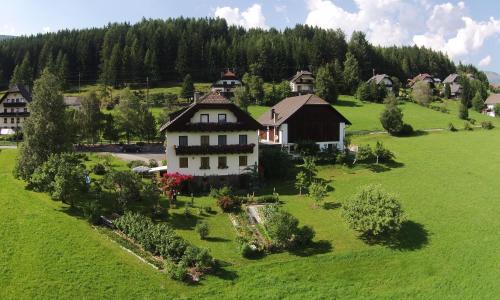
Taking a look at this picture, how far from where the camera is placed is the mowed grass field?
26.3m

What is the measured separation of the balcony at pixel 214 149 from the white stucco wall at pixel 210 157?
0.66 meters

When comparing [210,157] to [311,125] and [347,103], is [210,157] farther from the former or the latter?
[347,103]

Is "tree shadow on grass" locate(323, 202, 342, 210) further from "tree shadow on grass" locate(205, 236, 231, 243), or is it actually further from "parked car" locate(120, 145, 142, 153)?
"parked car" locate(120, 145, 142, 153)

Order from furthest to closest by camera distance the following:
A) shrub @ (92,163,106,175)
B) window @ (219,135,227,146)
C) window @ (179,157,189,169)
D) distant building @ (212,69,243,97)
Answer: distant building @ (212,69,243,97) → shrub @ (92,163,106,175) → window @ (219,135,227,146) → window @ (179,157,189,169)

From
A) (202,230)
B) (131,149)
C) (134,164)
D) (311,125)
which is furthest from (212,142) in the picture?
(131,149)

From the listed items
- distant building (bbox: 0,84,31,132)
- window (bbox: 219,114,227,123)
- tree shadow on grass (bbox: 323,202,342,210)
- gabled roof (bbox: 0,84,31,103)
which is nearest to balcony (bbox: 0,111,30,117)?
distant building (bbox: 0,84,31,132)

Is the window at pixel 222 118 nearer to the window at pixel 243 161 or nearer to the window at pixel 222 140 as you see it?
the window at pixel 222 140

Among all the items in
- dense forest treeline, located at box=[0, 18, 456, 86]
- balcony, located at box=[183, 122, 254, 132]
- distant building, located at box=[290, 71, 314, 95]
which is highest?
dense forest treeline, located at box=[0, 18, 456, 86]

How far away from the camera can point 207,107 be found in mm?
45750

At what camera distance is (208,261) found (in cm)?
2855

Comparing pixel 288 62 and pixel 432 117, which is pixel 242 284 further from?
pixel 288 62

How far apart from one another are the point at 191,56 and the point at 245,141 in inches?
4029

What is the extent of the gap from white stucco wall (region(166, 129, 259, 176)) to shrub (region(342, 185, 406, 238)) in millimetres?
15178

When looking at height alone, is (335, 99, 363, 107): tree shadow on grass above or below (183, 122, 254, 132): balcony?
above
